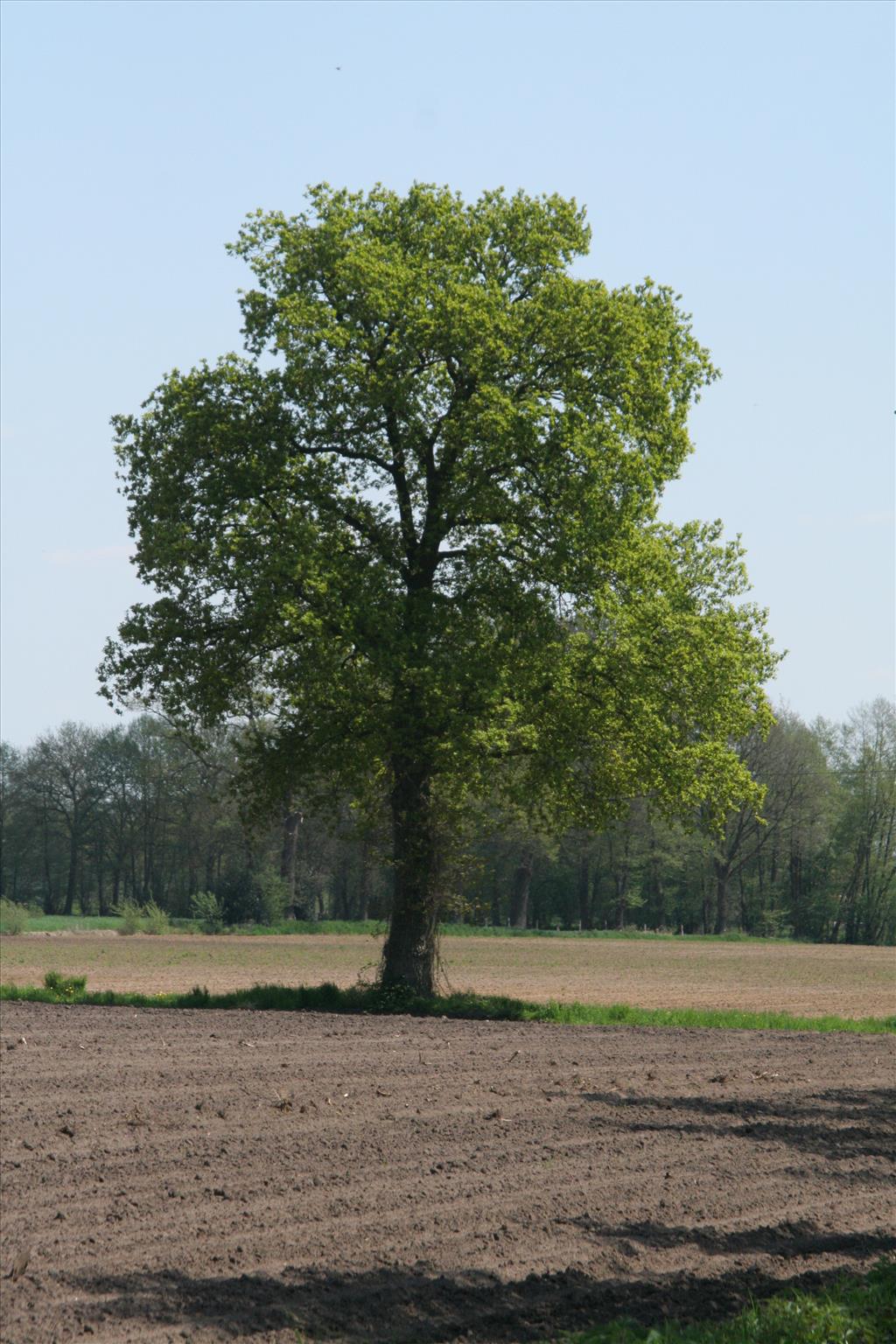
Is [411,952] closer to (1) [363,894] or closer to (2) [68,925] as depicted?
(2) [68,925]

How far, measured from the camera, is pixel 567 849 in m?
97.8

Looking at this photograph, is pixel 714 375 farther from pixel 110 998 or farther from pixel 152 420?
pixel 110 998

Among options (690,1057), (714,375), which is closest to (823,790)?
(714,375)

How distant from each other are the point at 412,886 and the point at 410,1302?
59.3ft

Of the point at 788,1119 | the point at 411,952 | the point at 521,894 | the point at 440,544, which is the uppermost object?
the point at 440,544

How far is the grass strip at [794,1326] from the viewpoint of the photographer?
23.6ft

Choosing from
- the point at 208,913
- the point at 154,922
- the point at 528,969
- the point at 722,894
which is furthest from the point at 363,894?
the point at 528,969

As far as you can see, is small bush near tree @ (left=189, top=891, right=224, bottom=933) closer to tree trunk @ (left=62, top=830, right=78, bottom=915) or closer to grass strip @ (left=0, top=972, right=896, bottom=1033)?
tree trunk @ (left=62, top=830, right=78, bottom=915)

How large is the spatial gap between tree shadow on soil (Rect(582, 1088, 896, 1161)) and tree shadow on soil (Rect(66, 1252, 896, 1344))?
430cm

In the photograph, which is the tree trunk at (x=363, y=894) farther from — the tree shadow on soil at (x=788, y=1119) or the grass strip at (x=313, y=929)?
the tree shadow on soil at (x=788, y=1119)

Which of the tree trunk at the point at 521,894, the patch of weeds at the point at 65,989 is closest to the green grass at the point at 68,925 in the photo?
the tree trunk at the point at 521,894

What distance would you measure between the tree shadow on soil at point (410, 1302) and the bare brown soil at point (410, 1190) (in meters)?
0.02

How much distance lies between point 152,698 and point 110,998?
5423mm

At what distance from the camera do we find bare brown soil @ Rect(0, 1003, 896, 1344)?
25.7 feet
